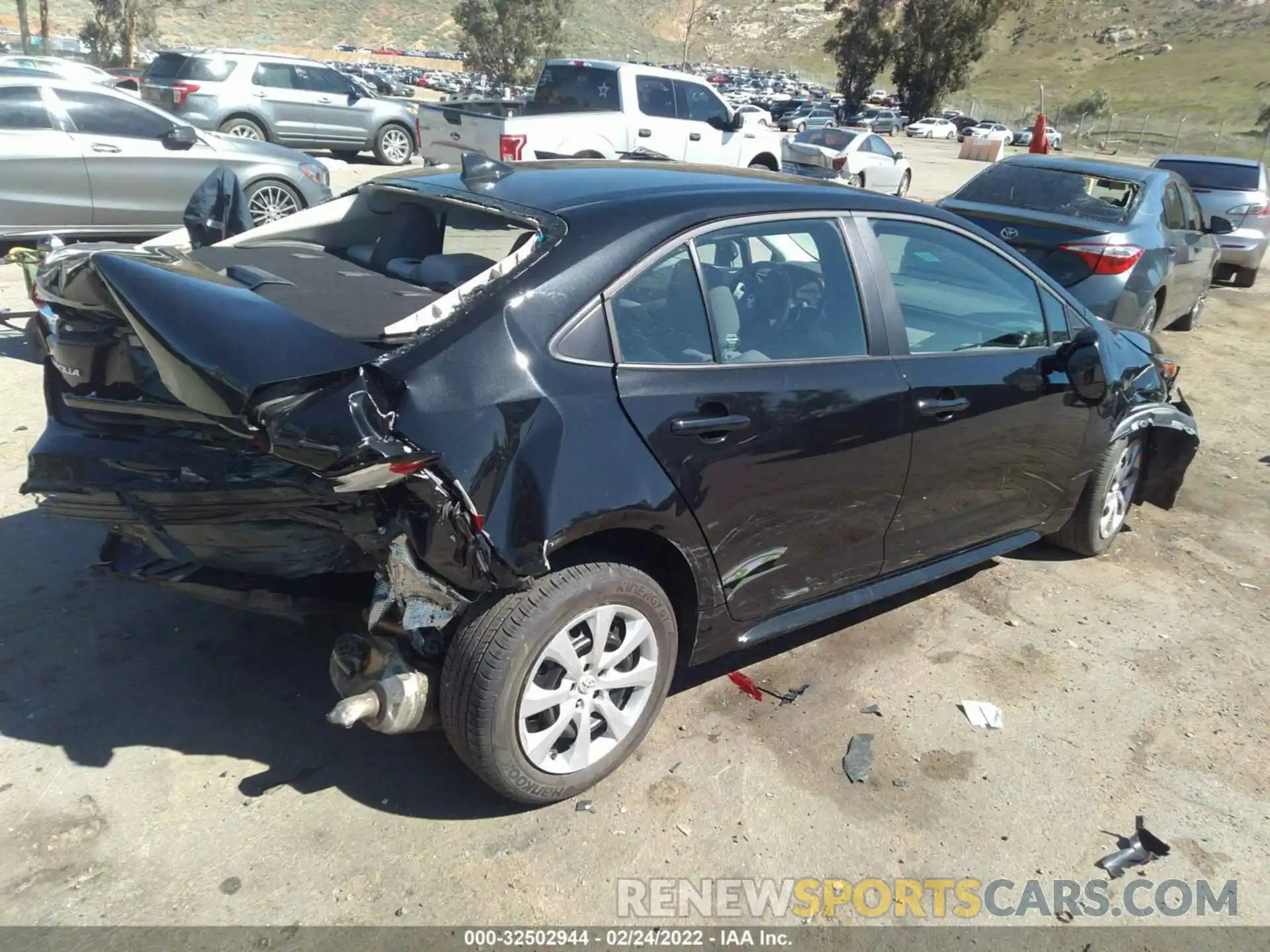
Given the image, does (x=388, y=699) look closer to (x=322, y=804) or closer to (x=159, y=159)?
(x=322, y=804)

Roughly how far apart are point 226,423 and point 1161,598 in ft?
13.7

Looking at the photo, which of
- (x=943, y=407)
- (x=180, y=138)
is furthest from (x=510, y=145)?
(x=943, y=407)

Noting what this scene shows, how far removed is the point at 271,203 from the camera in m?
9.41

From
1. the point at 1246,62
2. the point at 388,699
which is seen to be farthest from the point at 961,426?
the point at 1246,62

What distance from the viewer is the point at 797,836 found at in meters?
2.95

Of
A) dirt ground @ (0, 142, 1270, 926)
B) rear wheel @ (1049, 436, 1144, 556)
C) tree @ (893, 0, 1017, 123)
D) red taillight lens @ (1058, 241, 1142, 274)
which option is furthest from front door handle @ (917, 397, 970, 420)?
tree @ (893, 0, 1017, 123)

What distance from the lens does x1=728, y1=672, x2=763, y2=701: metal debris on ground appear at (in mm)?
3631

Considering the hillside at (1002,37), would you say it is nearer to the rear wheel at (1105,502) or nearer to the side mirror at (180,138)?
the side mirror at (180,138)

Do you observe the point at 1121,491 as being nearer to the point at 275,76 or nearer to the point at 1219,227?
the point at 1219,227

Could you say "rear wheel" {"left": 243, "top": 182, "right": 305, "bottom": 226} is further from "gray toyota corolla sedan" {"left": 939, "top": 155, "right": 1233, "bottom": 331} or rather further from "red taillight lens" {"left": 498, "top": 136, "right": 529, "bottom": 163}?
"gray toyota corolla sedan" {"left": 939, "top": 155, "right": 1233, "bottom": 331}

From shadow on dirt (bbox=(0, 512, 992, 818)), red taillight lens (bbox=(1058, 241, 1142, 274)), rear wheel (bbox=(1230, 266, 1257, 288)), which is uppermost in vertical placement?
red taillight lens (bbox=(1058, 241, 1142, 274))

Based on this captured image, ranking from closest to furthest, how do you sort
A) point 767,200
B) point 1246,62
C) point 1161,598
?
point 767,200 → point 1161,598 → point 1246,62

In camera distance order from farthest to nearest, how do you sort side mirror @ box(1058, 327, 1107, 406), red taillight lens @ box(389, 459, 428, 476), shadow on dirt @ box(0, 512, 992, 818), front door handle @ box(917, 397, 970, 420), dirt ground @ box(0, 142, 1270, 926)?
1. side mirror @ box(1058, 327, 1107, 406)
2. front door handle @ box(917, 397, 970, 420)
3. shadow on dirt @ box(0, 512, 992, 818)
4. dirt ground @ box(0, 142, 1270, 926)
5. red taillight lens @ box(389, 459, 428, 476)

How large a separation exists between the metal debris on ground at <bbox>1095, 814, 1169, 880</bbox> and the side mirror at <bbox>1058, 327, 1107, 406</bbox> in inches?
71.5
